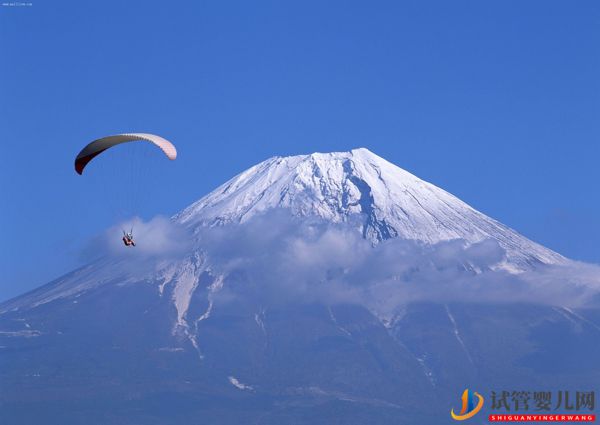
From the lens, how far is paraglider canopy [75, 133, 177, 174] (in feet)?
240

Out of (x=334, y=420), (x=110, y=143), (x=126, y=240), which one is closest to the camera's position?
(x=126, y=240)

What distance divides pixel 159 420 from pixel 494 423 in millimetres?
46079

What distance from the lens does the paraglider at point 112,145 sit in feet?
240

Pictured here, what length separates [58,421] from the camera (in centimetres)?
19950

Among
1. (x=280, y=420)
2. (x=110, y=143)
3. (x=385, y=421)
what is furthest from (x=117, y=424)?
(x=110, y=143)

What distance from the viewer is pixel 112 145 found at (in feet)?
245

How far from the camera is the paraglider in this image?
73.1 m

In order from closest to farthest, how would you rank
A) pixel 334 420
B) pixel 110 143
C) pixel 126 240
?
pixel 126 240 < pixel 110 143 < pixel 334 420

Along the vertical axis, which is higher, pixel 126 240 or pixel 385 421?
pixel 385 421

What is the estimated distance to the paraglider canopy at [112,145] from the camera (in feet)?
240

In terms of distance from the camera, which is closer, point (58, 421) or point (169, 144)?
point (169, 144)

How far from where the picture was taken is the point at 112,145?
74688mm

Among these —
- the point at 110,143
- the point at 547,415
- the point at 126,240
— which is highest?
the point at 547,415

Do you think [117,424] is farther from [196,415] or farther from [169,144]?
[169,144]
